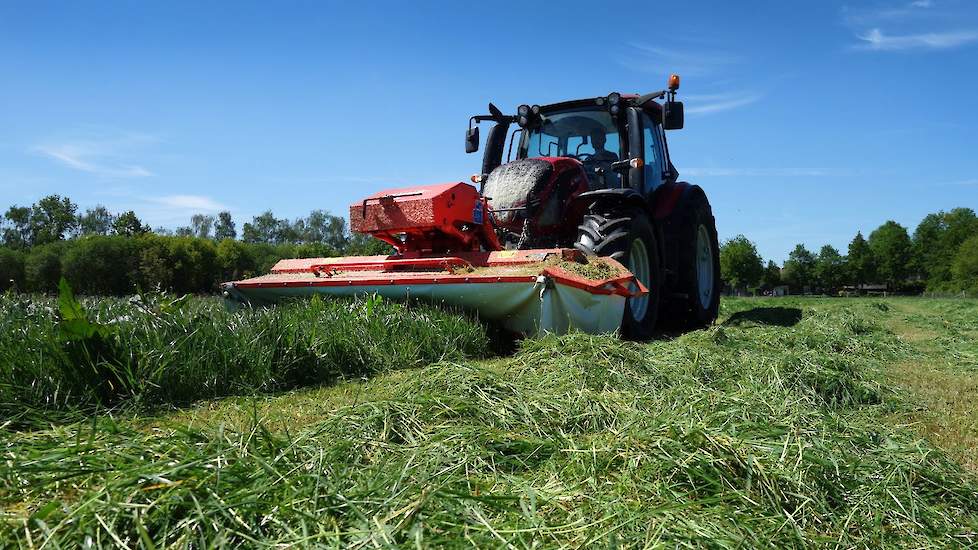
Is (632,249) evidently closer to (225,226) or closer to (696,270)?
(696,270)

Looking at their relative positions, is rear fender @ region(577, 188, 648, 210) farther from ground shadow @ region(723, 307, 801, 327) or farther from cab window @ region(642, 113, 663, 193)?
ground shadow @ region(723, 307, 801, 327)

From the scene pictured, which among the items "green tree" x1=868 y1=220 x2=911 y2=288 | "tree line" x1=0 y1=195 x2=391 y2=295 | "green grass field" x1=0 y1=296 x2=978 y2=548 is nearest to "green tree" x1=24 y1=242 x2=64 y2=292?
"tree line" x1=0 y1=195 x2=391 y2=295

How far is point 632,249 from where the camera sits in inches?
250

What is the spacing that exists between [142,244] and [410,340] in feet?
103

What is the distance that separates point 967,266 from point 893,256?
13.5 metres

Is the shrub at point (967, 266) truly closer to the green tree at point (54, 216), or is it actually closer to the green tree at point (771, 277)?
the green tree at point (771, 277)

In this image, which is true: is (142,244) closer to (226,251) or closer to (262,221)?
(226,251)

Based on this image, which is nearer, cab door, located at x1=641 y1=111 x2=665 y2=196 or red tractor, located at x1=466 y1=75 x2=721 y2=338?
red tractor, located at x1=466 y1=75 x2=721 y2=338

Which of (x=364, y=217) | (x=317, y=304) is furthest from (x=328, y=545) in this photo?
(x=364, y=217)

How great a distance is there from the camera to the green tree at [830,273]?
77375 mm

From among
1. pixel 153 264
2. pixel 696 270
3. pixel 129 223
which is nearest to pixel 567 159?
pixel 696 270

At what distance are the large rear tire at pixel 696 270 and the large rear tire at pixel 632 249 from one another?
801 mm

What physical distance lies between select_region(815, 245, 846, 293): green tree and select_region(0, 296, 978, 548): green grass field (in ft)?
270

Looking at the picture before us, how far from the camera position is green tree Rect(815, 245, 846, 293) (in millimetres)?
77375
